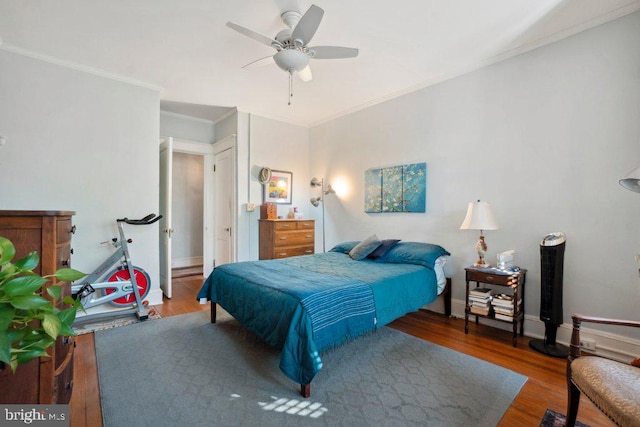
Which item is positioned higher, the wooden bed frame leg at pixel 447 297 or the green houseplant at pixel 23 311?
the green houseplant at pixel 23 311

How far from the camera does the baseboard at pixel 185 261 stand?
633 centimetres

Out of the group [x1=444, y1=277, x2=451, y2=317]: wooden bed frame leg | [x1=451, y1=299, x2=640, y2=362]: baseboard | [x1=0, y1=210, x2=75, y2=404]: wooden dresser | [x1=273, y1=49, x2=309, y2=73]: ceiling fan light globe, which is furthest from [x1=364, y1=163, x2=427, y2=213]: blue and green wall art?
[x1=0, y1=210, x2=75, y2=404]: wooden dresser

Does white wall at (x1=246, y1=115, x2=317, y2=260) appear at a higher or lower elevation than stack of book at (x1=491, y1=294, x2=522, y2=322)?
higher

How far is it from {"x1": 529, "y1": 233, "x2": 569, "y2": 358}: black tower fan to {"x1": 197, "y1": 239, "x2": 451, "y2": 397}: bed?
926mm

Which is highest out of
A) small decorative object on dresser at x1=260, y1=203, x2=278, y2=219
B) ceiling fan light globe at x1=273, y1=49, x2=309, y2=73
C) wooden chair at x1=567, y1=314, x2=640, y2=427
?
ceiling fan light globe at x1=273, y1=49, x2=309, y2=73

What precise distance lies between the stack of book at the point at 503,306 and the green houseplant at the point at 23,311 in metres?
3.14

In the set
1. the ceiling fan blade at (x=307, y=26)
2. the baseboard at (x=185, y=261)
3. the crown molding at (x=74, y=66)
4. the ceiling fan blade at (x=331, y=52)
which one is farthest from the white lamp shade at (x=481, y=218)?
the baseboard at (x=185, y=261)

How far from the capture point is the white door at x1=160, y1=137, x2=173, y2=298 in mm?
3889

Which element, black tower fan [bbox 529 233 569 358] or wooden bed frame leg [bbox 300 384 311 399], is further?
black tower fan [bbox 529 233 569 358]

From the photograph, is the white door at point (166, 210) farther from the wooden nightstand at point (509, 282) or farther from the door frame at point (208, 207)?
the wooden nightstand at point (509, 282)

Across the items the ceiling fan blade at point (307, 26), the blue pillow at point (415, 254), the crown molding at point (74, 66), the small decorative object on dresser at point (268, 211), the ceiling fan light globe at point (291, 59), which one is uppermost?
the crown molding at point (74, 66)

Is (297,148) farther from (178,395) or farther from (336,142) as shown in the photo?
(178,395)

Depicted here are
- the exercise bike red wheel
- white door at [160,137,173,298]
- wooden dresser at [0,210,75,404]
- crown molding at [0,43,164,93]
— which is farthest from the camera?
white door at [160,137,173,298]

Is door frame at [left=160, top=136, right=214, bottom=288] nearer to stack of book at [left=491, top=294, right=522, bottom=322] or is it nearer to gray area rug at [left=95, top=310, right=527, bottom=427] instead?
gray area rug at [left=95, top=310, right=527, bottom=427]
